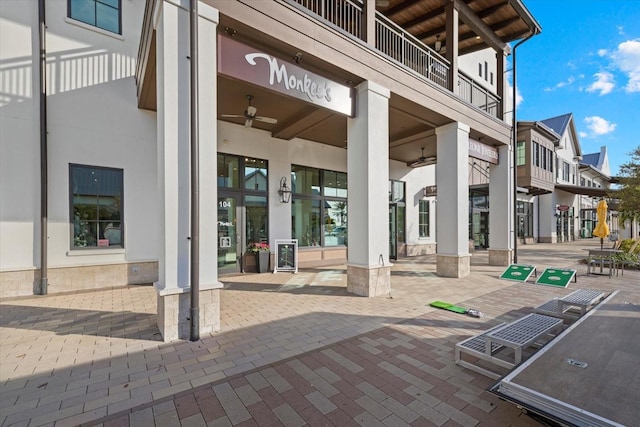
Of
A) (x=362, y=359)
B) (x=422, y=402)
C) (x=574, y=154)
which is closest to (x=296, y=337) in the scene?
(x=362, y=359)

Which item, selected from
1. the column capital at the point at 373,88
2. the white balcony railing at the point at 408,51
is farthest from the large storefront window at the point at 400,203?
the column capital at the point at 373,88

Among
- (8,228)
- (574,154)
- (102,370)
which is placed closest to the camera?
(102,370)

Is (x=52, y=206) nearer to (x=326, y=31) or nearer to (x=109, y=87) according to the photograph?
(x=109, y=87)

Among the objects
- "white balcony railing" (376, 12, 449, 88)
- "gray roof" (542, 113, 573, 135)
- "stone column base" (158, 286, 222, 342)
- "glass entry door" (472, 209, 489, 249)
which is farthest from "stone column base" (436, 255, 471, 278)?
"gray roof" (542, 113, 573, 135)

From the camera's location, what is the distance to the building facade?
3.67 metres

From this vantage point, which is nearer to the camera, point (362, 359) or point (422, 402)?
point (422, 402)

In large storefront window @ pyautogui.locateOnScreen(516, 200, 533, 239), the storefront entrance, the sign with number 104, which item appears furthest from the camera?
large storefront window @ pyautogui.locateOnScreen(516, 200, 533, 239)

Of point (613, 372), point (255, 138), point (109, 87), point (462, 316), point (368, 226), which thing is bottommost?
point (462, 316)

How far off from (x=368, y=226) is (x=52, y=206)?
20.5 ft

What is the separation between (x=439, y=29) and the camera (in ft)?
29.5

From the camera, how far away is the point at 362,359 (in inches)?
121

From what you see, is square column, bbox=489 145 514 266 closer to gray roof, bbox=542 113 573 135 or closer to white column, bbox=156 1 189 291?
white column, bbox=156 1 189 291

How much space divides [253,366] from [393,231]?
9.71 metres

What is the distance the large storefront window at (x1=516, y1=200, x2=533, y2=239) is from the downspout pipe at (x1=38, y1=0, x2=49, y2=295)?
2266cm
